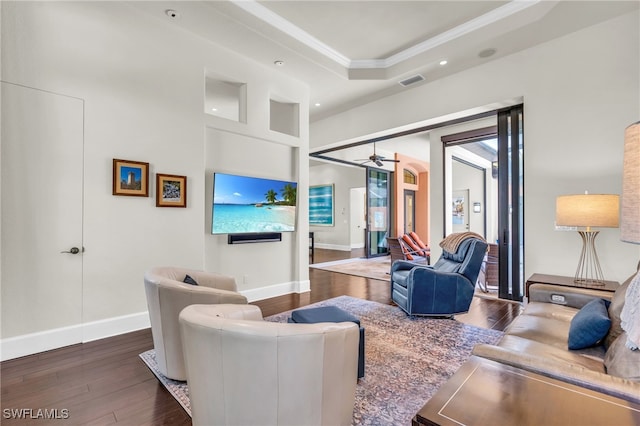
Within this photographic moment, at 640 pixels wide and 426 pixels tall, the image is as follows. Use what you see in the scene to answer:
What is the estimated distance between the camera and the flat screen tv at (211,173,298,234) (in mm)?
4016

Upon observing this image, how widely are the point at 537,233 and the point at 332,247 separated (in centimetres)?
818

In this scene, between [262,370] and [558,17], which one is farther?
[558,17]

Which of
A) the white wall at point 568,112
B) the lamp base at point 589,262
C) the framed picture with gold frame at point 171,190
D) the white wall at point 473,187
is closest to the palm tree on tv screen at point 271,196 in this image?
the framed picture with gold frame at point 171,190

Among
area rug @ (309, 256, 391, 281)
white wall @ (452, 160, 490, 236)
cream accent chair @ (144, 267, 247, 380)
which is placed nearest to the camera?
cream accent chair @ (144, 267, 247, 380)

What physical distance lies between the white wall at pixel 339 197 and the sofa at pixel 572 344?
8.49 metres

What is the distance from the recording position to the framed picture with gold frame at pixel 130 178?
3191mm

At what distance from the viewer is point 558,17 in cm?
342

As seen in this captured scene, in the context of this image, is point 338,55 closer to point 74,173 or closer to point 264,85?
point 264,85

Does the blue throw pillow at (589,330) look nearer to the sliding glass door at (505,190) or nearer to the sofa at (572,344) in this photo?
the sofa at (572,344)

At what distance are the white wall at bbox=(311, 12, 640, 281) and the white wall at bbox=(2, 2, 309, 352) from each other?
377cm

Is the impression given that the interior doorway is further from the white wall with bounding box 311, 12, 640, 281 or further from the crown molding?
the crown molding

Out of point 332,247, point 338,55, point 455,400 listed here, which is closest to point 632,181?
point 455,400

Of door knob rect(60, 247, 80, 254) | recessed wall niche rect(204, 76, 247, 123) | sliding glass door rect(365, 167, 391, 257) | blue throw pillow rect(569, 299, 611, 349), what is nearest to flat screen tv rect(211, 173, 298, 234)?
recessed wall niche rect(204, 76, 247, 123)

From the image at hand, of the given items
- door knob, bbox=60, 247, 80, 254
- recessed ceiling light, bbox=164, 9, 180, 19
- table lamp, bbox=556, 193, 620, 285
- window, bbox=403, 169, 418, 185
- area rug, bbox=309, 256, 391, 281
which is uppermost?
Answer: recessed ceiling light, bbox=164, 9, 180, 19
